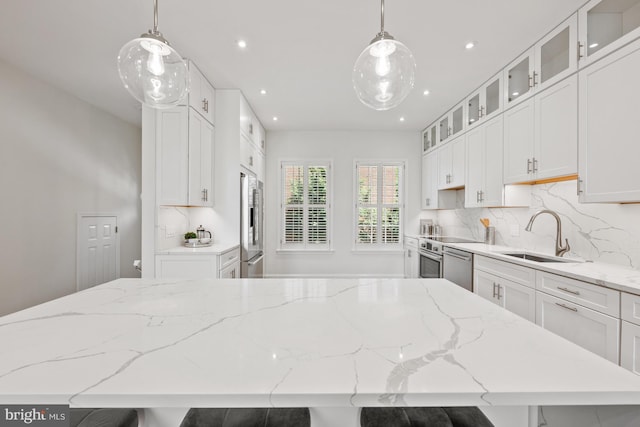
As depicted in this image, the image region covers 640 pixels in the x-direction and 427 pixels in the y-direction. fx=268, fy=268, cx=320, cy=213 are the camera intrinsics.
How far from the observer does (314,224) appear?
4.92 metres

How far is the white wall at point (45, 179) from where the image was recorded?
2768 millimetres

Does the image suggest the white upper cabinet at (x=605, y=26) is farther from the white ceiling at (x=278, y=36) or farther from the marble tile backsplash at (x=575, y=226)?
the marble tile backsplash at (x=575, y=226)

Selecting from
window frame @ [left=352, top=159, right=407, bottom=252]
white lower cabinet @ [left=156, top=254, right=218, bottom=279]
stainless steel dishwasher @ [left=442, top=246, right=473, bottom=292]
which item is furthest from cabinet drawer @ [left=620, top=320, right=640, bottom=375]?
window frame @ [left=352, top=159, right=407, bottom=252]

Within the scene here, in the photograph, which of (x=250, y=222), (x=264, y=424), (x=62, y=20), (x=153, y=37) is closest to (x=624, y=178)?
(x=264, y=424)

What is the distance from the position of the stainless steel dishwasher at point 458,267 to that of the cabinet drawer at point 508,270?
118mm

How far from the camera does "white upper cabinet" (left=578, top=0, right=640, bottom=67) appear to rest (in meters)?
1.64

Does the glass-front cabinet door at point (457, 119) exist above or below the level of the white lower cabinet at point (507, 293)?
above

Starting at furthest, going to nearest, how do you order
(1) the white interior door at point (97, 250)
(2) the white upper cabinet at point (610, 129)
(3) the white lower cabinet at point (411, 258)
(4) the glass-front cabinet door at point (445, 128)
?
(3) the white lower cabinet at point (411, 258)
(4) the glass-front cabinet door at point (445, 128)
(1) the white interior door at point (97, 250)
(2) the white upper cabinet at point (610, 129)

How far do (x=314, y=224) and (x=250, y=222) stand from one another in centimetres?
163

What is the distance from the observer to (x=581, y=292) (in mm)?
1661

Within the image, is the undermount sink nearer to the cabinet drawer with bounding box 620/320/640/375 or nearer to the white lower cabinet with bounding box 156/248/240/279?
the cabinet drawer with bounding box 620/320/640/375

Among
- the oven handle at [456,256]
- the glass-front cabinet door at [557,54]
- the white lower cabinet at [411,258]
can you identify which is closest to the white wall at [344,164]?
the white lower cabinet at [411,258]

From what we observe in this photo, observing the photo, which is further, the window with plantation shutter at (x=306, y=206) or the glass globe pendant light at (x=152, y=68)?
the window with plantation shutter at (x=306, y=206)

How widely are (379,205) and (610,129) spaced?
131 inches
